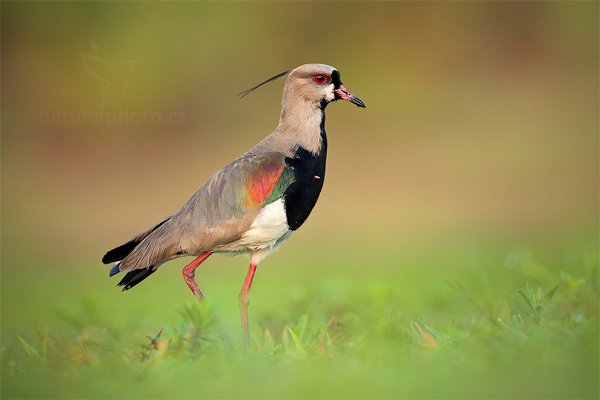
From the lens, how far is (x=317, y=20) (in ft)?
46.2

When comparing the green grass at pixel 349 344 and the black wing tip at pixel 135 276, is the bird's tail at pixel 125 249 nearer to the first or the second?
the black wing tip at pixel 135 276

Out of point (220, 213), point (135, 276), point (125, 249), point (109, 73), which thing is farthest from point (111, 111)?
point (220, 213)

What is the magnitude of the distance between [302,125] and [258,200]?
1.92 ft

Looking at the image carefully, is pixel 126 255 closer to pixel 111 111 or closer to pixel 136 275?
pixel 136 275

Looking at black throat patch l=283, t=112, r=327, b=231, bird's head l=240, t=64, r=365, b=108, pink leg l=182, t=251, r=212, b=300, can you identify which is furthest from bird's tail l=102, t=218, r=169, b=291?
bird's head l=240, t=64, r=365, b=108

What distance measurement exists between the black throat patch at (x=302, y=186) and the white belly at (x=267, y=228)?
1.6 inches

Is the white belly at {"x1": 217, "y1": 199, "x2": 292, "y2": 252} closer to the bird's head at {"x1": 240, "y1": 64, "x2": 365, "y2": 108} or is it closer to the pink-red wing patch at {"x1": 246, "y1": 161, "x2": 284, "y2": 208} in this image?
the pink-red wing patch at {"x1": 246, "y1": 161, "x2": 284, "y2": 208}

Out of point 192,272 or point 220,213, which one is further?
point 192,272

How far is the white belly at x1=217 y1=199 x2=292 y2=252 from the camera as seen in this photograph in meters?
5.37

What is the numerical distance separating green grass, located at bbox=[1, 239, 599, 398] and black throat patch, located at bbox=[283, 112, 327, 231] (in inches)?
26.4

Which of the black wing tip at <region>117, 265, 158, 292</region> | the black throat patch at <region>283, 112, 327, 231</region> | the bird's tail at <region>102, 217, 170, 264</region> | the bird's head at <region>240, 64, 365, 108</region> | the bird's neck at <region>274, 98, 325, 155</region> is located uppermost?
the bird's head at <region>240, 64, 365, 108</region>

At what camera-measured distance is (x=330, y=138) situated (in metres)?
13.8

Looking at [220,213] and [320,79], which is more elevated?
[320,79]

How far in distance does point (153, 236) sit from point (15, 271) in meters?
5.33
